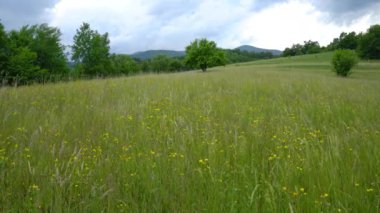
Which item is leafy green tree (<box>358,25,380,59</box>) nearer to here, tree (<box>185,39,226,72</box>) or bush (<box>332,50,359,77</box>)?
bush (<box>332,50,359,77</box>)

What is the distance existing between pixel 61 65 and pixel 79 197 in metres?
44.0

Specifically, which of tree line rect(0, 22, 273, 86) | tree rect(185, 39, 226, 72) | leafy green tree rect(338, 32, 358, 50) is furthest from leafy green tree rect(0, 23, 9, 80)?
leafy green tree rect(338, 32, 358, 50)

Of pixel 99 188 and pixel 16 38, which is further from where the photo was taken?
pixel 16 38

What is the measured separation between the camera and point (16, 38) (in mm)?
38688

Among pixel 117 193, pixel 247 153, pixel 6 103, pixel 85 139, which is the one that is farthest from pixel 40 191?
pixel 6 103

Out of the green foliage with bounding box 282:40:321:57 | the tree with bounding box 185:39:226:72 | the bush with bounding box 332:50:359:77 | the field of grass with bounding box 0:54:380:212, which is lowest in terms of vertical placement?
the field of grass with bounding box 0:54:380:212

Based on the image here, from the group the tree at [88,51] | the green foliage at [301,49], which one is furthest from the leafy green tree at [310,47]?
the tree at [88,51]

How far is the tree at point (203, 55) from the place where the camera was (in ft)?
162

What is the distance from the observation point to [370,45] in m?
66.2

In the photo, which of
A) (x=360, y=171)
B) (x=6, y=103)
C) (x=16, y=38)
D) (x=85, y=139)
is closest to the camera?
(x=360, y=171)

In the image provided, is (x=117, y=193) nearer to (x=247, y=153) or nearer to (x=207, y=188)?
(x=207, y=188)

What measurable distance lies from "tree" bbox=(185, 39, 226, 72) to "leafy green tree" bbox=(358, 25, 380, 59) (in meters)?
42.3

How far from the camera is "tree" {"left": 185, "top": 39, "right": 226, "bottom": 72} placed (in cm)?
4925

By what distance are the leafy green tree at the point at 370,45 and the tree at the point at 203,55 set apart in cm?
4232
